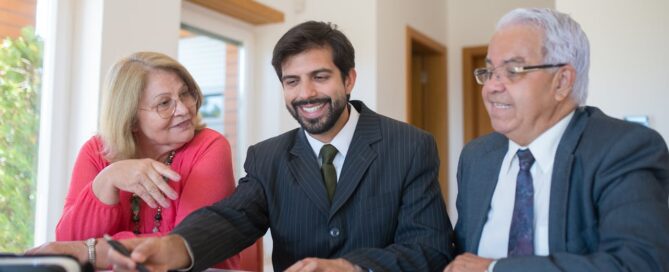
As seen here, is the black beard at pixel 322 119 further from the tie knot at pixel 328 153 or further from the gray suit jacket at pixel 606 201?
the gray suit jacket at pixel 606 201

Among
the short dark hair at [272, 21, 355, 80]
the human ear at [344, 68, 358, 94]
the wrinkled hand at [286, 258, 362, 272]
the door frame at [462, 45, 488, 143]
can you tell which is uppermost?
the door frame at [462, 45, 488, 143]

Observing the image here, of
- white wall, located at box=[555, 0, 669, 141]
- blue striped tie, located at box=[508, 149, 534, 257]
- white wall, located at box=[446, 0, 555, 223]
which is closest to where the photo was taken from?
blue striped tie, located at box=[508, 149, 534, 257]

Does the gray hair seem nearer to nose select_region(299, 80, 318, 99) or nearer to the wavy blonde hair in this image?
nose select_region(299, 80, 318, 99)

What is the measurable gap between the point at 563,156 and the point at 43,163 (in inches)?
85.3

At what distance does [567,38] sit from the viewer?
1.32 m

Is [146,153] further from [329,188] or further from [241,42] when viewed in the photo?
[241,42]

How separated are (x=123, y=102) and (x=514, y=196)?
1.17 meters

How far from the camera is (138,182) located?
59.4 inches

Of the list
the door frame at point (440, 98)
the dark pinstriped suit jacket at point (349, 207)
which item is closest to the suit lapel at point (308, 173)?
the dark pinstriped suit jacket at point (349, 207)

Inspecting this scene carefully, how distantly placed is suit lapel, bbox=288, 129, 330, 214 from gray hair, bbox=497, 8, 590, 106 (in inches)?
26.2

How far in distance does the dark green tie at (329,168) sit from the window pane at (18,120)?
4.92ft

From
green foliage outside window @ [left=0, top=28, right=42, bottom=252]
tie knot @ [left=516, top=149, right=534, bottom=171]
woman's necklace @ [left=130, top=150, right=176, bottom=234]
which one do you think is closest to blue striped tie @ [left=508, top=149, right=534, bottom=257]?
tie knot @ [left=516, top=149, right=534, bottom=171]

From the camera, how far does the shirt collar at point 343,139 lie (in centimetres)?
169

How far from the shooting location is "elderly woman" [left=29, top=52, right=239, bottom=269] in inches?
Answer: 64.5
